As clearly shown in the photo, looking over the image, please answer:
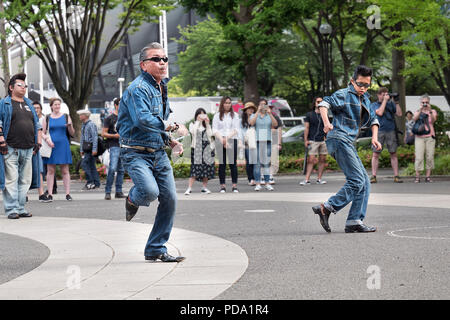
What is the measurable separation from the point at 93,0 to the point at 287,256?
20923 millimetres

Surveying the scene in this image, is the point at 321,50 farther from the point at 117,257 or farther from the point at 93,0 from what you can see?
the point at 117,257

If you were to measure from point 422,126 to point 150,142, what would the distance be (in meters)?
11.4

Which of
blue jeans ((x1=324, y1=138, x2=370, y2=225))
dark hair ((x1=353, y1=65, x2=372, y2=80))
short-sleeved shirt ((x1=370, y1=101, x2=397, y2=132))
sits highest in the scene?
dark hair ((x1=353, y1=65, x2=372, y2=80))

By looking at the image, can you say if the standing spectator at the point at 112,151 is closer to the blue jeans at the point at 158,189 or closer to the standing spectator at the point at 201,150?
the standing spectator at the point at 201,150

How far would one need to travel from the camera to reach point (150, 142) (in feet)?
22.8

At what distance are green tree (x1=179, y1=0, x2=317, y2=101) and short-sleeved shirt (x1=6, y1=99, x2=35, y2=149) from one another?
53.6 feet

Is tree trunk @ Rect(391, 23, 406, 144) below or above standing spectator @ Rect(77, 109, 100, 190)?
above

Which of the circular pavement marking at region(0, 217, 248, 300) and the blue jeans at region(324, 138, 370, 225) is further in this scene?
the blue jeans at region(324, 138, 370, 225)

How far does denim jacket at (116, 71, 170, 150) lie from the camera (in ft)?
22.2

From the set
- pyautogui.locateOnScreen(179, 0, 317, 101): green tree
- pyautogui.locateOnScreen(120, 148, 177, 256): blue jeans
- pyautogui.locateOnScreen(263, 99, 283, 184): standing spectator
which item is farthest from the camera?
pyautogui.locateOnScreen(179, 0, 317, 101): green tree

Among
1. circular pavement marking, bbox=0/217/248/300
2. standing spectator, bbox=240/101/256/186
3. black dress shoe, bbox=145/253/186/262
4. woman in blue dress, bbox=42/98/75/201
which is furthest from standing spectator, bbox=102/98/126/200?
black dress shoe, bbox=145/253/186/262

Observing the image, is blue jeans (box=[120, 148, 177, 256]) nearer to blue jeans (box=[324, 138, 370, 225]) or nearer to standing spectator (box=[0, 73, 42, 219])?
blue jeans (box=[324, 138, 370, 225])

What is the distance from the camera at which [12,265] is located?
708cm
